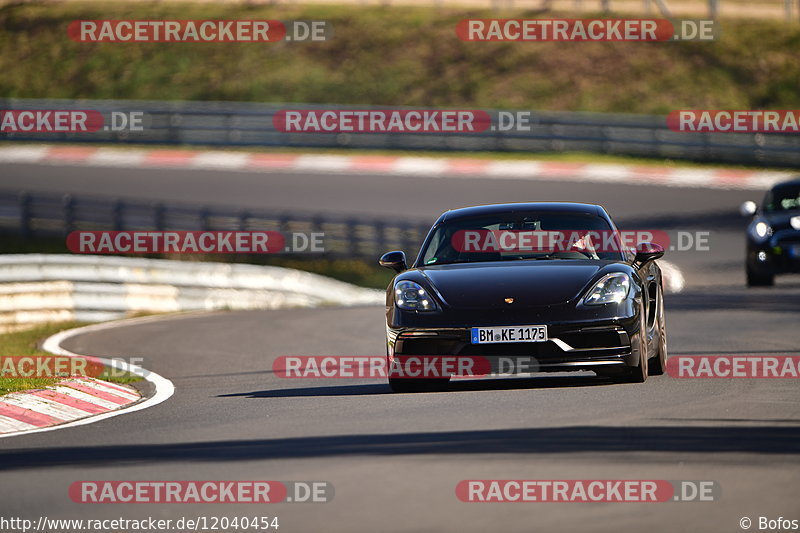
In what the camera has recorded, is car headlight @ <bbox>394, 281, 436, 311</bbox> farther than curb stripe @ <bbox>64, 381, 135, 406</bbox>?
No

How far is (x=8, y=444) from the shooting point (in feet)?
28.7

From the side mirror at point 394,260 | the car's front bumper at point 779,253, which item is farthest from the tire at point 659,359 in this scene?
the car's front bumper at point 779,253

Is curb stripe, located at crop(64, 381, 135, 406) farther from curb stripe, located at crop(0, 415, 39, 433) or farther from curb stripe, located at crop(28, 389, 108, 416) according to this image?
curb stripe, located at crop(0, 415, 39, 433)

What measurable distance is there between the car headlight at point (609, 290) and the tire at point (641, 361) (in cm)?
21

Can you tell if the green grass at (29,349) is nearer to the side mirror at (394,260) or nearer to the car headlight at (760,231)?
the side mirror at (394,260)

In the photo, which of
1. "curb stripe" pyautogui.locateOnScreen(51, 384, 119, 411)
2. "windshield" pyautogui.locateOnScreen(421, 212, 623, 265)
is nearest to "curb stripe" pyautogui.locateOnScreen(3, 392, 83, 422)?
"curb stripe" pyautogui.locateOnScreen(51, 384, 119, 411)

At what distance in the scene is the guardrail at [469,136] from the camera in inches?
1442

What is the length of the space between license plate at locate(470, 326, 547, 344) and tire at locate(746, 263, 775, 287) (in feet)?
36.8

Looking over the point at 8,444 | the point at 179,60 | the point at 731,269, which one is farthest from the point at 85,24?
the point at 8,444

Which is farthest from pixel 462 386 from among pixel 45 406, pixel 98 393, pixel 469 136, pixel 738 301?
pixel 469 136

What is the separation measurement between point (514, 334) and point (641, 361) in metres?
0.98

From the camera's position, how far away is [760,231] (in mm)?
19781

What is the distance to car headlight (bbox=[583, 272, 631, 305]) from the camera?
989 cm

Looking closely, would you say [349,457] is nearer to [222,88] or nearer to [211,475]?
[211,475]
